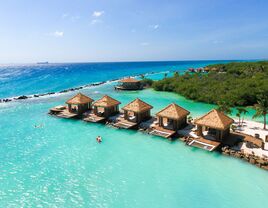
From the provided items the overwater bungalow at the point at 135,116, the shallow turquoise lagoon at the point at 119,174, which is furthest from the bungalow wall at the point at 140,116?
the shallow turquoise lagoon at the point at 119,174

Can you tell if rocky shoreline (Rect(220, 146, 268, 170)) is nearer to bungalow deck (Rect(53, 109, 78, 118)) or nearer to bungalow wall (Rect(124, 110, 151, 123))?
bungalow wall (Rect(124, 110, 151, 123))

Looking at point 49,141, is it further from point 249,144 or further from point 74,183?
point 249,144

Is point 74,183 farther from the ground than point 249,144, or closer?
closer

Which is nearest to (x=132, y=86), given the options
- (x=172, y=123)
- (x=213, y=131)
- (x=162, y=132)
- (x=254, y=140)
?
(x=172, y=123)

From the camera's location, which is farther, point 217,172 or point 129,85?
point 129,85

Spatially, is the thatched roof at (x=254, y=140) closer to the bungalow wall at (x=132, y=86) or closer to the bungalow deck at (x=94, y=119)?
the bungalow deck at (x=94, y=119)

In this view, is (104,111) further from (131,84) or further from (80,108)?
(131,84)

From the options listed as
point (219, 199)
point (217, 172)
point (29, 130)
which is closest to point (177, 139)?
point (217, 172)
